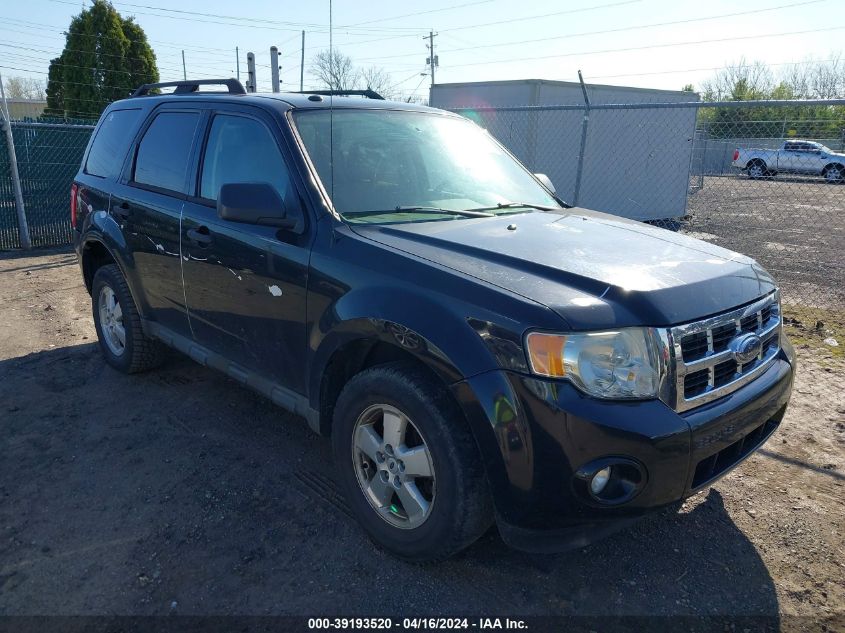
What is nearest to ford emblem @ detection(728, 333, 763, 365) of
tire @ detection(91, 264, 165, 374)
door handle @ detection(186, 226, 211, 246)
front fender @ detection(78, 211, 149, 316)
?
door handle @ detection(186, 226, 211, 246)

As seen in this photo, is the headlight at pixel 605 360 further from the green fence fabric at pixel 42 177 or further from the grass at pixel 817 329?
the green fence fabric at pixel 42 177

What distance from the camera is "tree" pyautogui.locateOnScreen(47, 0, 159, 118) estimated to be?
19922 millimetres

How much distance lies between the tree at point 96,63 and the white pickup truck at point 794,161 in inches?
706

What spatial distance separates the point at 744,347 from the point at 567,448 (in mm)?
937

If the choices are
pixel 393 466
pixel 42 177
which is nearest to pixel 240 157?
pixel 393 466

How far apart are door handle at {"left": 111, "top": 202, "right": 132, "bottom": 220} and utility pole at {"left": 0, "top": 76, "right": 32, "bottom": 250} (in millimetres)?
6107

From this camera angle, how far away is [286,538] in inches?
117

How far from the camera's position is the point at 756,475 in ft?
11.7

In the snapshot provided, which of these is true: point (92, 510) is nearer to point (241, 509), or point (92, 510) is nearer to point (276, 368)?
point (241, 509)

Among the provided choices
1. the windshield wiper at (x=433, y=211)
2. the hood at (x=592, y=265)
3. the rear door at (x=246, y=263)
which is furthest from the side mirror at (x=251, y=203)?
the windshield wiper at (x=433, y=211)

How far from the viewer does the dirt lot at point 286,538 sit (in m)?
2.59

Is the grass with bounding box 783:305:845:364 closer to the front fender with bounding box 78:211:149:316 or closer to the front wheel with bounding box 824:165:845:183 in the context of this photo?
the front fender with bounding box 78:211:149:316

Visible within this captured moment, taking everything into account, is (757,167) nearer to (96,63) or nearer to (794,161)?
(794,161)

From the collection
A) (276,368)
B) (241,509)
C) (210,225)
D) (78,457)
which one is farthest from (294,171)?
(78,457)
